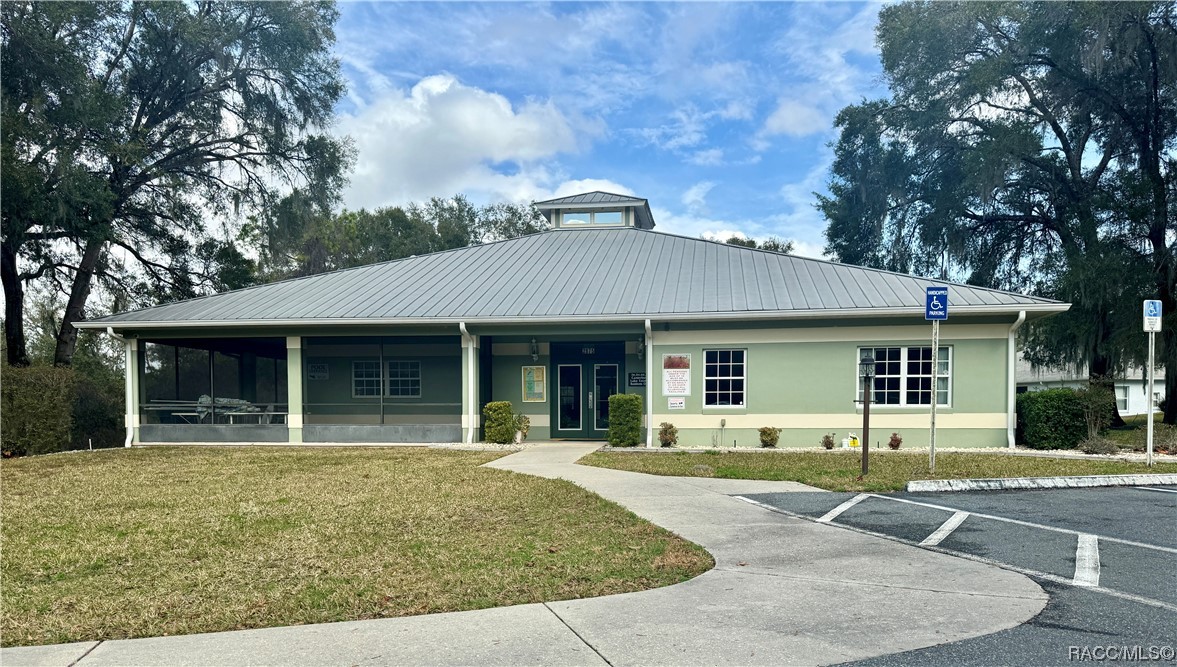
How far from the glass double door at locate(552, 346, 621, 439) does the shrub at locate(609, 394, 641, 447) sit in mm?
2431

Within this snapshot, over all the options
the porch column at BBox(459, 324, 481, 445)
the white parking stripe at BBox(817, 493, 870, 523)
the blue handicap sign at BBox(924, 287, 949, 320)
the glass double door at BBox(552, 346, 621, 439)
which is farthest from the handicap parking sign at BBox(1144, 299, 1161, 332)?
the porch column at BBox(459, 324, 481, 445)

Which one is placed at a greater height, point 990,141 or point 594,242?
point 990,141

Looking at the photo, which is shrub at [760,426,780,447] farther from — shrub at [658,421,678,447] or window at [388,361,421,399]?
window at [388,361,421,399]

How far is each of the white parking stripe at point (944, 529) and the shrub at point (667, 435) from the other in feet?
27.8

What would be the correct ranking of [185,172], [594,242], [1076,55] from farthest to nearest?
[185,172]
[594,242]
[1076,55]

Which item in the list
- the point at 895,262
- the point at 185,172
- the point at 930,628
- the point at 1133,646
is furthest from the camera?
the point at 895,262

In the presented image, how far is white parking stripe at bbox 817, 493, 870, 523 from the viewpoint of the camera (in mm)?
7738

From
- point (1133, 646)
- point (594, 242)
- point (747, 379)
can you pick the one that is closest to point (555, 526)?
point (1133, 646)

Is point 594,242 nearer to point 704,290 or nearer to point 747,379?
point 704,290

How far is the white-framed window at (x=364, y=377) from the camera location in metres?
20.3

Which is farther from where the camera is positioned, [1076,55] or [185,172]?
[185,172]

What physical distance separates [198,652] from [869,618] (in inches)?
151

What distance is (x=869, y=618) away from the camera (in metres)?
4.40

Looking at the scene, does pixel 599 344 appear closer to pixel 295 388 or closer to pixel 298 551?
pixel 295 388
